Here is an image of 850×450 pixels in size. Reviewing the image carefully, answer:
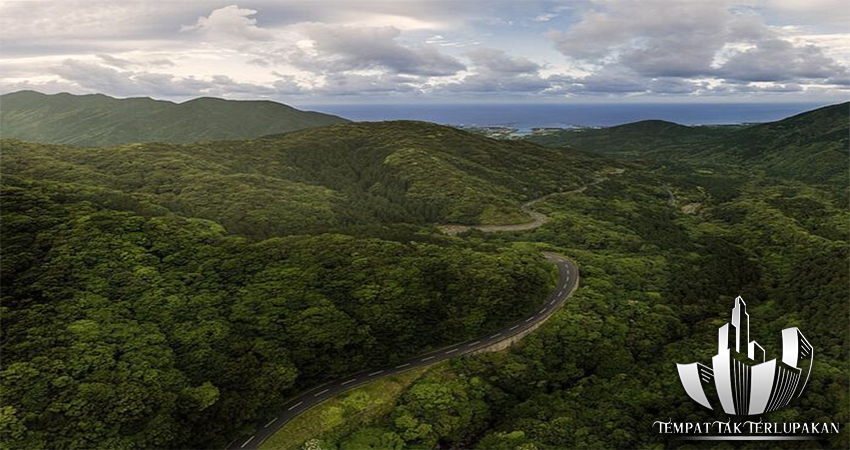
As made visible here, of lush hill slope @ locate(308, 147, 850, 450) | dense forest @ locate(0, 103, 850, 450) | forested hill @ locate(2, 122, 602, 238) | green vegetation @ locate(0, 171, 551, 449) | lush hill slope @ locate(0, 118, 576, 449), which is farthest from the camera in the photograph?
forested hill @ locate(2, 122, 602, 238)

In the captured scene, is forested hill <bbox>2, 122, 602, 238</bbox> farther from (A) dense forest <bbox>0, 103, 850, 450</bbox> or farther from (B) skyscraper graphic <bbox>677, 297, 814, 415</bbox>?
(B) skyscraper graphic <bbox>677, 297, 814, 415</bbox>

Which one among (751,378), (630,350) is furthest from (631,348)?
(751,378)

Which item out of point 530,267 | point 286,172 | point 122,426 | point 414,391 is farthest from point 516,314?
point 286,172

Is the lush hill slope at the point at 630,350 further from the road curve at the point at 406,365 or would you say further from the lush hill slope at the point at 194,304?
the lush hill slope at the point at 194,304

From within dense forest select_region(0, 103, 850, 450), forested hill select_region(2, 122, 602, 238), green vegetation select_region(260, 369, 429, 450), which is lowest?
green vegetation select_region(260, 369, 429, 450)

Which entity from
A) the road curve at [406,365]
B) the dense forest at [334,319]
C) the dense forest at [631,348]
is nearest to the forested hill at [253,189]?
the dense forest at [334,319]

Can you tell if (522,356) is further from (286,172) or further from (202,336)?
(286,172)

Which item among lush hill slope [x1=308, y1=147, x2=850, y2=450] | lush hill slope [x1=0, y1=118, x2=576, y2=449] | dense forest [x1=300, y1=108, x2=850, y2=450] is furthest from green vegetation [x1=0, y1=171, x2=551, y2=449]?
dense forest [x1=300, y1=108, x2=850, y2=450]
